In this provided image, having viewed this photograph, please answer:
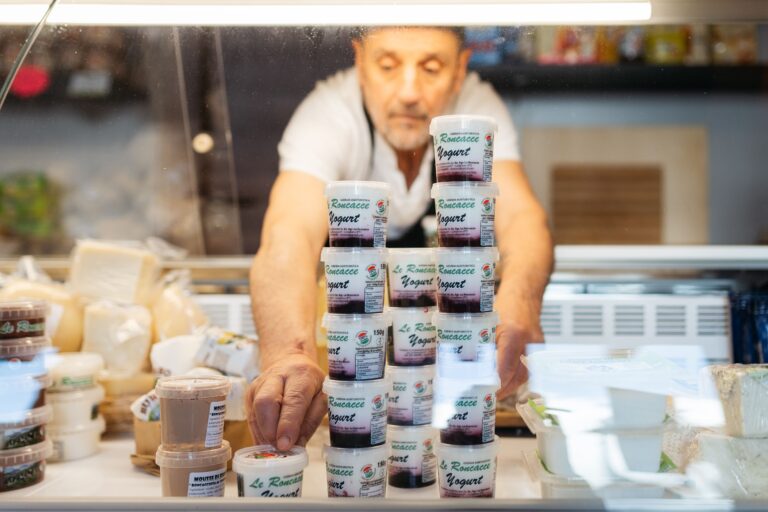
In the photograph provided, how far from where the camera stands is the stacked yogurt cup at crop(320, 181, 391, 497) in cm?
143

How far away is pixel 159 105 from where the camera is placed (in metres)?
1.95

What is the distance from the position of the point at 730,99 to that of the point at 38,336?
2136 mm

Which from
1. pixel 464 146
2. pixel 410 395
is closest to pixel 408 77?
pixel 464 146

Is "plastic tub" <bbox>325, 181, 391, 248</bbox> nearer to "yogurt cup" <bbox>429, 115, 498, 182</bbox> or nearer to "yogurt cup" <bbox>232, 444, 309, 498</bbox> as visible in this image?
"yogurt cup" <bbox>429, 115, 498, 182</bbox>

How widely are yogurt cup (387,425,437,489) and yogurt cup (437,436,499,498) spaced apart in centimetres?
12

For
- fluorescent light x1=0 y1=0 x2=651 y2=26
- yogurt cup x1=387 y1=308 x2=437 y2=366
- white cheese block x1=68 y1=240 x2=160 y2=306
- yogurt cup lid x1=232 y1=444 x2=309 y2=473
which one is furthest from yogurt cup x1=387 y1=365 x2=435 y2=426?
white cheese block x1=68 y1=240 x2=160 y2=306

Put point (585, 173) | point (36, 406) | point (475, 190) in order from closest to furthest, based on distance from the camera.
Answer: point (475, 190) → point (36, 406) → point (585, 173)

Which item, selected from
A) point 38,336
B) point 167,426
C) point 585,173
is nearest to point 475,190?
point 167,426

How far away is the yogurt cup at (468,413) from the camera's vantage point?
1.46m

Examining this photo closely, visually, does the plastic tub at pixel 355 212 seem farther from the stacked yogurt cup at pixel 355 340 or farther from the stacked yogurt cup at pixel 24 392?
the stacked yogurt cup at pixel 24 392

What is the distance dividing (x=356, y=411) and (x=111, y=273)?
1106 millimetres

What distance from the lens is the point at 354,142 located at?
201cm

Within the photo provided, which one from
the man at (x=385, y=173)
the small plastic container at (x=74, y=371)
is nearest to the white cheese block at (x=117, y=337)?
the small plastic container at (x=74, y=371)

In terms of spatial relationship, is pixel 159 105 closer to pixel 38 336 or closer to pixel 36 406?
pixel 38 336
